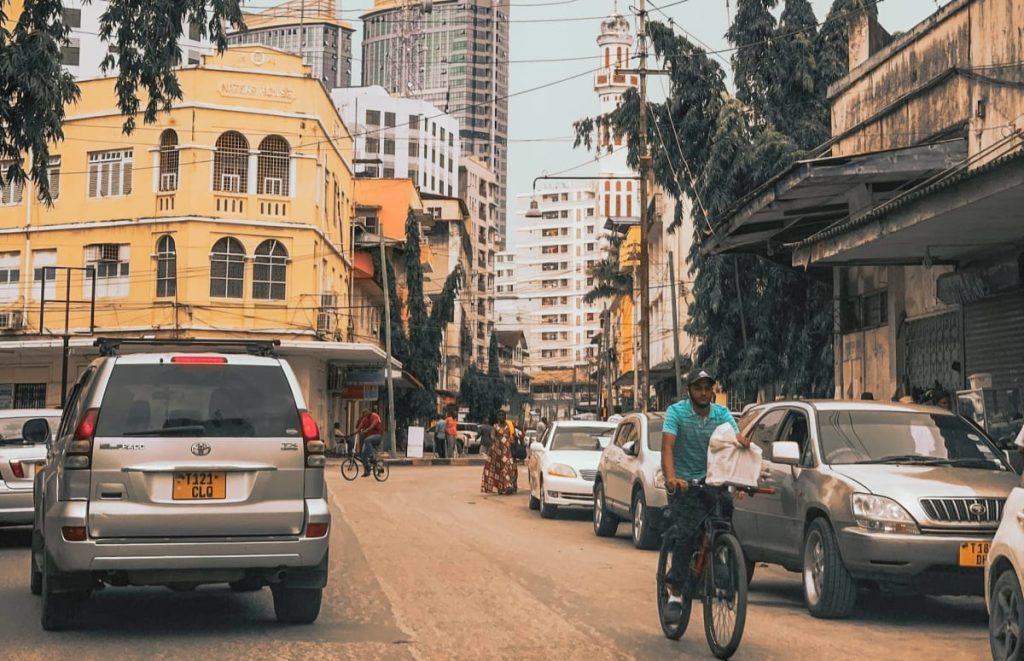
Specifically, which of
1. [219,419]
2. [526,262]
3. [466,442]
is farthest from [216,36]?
[526,262]

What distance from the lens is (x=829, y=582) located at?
34.7 ft

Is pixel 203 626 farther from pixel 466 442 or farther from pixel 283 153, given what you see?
pixel 466 442

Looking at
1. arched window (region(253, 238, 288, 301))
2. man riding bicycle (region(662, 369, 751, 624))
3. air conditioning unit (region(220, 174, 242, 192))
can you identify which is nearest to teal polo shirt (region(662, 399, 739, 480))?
man riding bicycle (region(662, 369, 751, 624))

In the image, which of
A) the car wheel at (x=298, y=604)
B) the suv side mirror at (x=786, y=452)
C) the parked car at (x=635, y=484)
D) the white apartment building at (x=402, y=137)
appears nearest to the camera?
the car wheel at (x=298, y=604)

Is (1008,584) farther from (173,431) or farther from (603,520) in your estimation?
(603,520)

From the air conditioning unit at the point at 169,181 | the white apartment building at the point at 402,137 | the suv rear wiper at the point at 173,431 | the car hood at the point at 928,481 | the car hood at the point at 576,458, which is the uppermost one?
the white apartment building at the point at 402,137

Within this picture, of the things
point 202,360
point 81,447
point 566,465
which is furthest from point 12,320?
point 81,447

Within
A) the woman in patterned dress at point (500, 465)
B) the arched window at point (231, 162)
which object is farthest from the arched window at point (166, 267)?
the woman in patterned dress at point (500, 465)

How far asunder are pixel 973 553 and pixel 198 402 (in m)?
5.70

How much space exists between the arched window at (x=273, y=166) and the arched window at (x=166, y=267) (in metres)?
3.84

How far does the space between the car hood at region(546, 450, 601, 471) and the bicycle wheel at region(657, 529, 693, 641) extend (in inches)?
499

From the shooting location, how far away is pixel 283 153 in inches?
2008

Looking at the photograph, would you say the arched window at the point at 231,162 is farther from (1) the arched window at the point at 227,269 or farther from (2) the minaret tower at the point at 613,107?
(2) the minaret tower at the point at 613,107

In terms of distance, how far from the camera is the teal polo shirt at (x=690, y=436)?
9.48m
